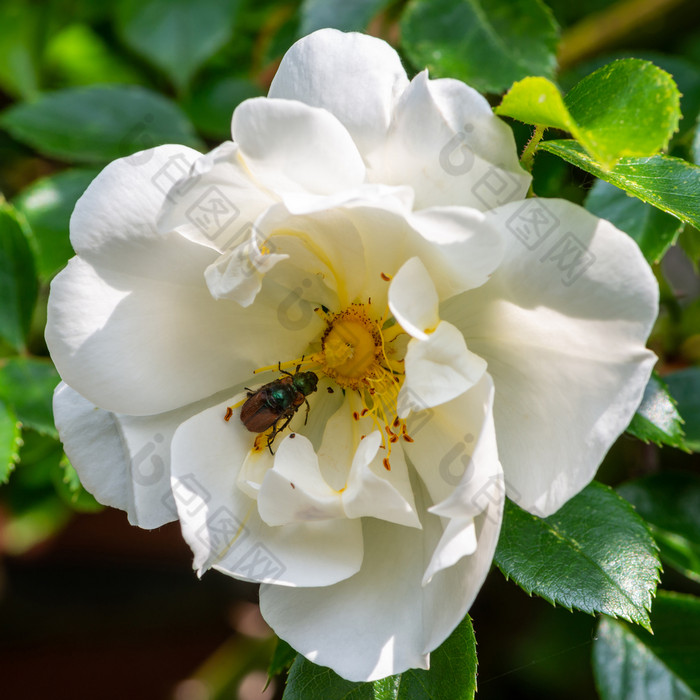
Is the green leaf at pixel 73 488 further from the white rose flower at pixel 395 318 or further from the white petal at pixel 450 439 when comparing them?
the white petal at pixel 450 439

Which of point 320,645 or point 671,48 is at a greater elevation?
point 671,48

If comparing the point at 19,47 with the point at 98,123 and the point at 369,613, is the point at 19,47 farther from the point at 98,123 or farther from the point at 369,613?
the point at 369,613

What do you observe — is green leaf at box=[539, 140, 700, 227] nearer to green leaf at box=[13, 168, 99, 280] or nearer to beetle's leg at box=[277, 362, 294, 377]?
beetle's leg at box=[277, 362, 294, 377]

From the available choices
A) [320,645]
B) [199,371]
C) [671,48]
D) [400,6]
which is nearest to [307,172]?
[199,371]

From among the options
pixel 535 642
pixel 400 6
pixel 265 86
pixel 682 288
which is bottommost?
pixel 535 642

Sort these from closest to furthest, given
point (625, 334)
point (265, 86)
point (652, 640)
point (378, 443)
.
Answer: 1. point (625, 334)
2. point (378, 443)
3. point (652, 640)
4. point (265, 86)

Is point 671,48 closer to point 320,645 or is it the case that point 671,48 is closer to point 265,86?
point 265,86

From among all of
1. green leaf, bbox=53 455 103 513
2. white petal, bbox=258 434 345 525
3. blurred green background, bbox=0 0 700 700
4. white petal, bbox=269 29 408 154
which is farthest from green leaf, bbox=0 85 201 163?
white petal, bbox=258 434 345 525

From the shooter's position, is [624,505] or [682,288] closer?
[624,505]
